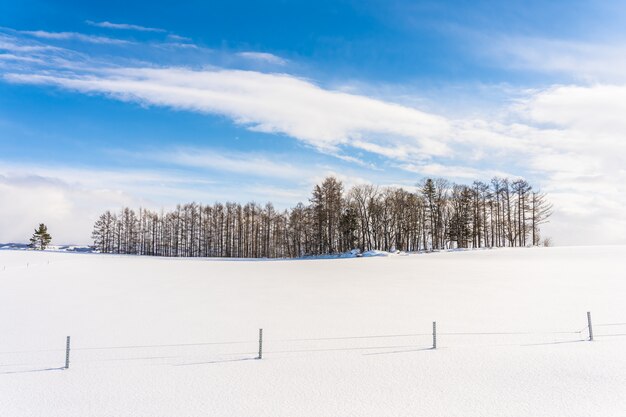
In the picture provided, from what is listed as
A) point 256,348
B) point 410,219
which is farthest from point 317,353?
point 410,219

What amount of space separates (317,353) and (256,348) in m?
2.08

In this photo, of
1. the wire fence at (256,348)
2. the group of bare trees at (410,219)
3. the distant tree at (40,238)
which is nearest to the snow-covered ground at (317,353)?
the wire fence at (256,348)

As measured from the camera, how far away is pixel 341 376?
9.89m

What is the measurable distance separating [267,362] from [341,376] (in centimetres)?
236

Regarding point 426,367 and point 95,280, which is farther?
point 95,280

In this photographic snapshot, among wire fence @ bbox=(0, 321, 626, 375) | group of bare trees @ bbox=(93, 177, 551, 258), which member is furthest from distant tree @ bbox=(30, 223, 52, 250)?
wire fence @ bbox=(0, 321, 626, 375)

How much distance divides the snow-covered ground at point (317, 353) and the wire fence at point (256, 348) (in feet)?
0.22

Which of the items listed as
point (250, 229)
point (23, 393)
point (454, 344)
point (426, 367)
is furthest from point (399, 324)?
point (250, 229)

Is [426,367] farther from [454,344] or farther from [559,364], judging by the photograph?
[559,364]

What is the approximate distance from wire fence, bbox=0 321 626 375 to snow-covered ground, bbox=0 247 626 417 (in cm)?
7

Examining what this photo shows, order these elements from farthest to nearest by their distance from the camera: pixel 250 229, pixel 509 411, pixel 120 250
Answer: pixel 120 250 < pixel 250 229 < pixel 509 411

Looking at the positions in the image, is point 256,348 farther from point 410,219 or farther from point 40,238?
point 40,238

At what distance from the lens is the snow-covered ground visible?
27.5 feet

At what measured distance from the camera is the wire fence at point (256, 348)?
438 inches
